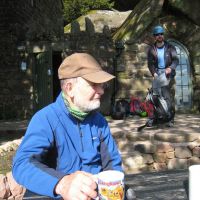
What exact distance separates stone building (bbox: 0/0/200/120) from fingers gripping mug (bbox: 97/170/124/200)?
9.56m

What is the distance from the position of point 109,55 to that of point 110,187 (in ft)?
32.9

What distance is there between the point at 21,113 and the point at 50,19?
18.0 feet

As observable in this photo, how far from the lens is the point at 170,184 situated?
88.6 inches

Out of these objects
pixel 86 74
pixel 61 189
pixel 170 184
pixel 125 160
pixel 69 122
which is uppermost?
pixel 86 74

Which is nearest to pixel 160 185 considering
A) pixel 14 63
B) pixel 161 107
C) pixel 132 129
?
pixel 161 107

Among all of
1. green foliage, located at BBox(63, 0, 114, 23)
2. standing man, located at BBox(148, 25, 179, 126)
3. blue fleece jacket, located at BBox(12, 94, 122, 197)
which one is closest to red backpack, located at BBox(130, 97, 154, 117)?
standing man, located at BBox(148, 25, 179, 126)

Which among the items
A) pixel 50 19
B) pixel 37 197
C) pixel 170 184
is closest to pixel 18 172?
pixel 37 197

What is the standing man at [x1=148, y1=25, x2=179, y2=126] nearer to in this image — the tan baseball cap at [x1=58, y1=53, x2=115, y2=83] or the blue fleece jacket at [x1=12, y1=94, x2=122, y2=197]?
the blue fleece jacket at [x1=12, y1=94, x2=122, y2=197]

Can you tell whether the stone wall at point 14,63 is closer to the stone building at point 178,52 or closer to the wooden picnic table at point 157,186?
the stone building at point 178,52

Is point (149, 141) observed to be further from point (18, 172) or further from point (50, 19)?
point (50, 19)

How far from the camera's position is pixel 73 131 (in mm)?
2219

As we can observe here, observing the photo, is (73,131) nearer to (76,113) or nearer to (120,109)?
(76,113)

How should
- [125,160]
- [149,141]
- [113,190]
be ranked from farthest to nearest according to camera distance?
[149,141]
[125,160]
[113,190]

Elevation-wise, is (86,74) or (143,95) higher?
(86,74)
